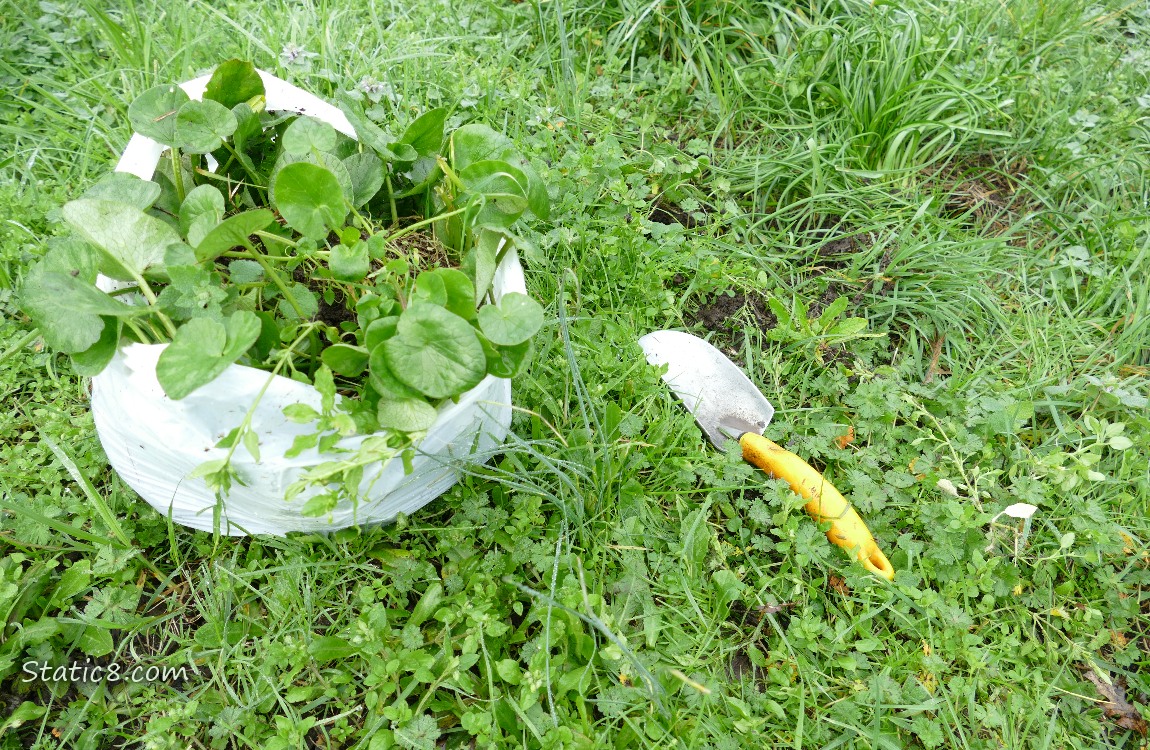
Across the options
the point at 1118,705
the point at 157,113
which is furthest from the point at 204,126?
the point at 1118,705

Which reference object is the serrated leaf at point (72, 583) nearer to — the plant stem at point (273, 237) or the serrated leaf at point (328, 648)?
the serrated leaf at point (328, 648)

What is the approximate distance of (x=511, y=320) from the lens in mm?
1181

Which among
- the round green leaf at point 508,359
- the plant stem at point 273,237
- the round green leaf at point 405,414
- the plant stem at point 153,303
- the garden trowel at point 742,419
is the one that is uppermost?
the plant stem at point 273,237

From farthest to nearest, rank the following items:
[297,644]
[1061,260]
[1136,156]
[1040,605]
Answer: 1. [1136,156]
2. [1061,260]
3. [1040,605]
4. [297,644]

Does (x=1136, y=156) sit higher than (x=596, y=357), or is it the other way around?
(x=1136, y=156)

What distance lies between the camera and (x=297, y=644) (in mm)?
1378

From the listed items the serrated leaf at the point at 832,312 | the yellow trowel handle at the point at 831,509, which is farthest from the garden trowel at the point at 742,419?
the serrated leaf at the point at 832,312

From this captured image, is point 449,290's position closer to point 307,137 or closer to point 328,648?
point 307,137

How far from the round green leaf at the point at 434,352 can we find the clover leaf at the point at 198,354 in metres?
0.20

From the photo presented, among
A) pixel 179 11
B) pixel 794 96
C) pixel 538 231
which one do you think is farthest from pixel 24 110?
pixel 794 96

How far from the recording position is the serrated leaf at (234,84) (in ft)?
4.36

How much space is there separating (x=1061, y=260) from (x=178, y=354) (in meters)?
2.21

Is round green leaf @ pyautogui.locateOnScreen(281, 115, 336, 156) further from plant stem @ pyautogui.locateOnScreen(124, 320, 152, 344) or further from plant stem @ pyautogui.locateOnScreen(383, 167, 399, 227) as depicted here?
plant stem @ pyautogui.locateOnScreen(124, 320, 152, 344)

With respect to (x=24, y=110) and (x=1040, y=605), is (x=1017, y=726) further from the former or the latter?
(x=24, y=110)
